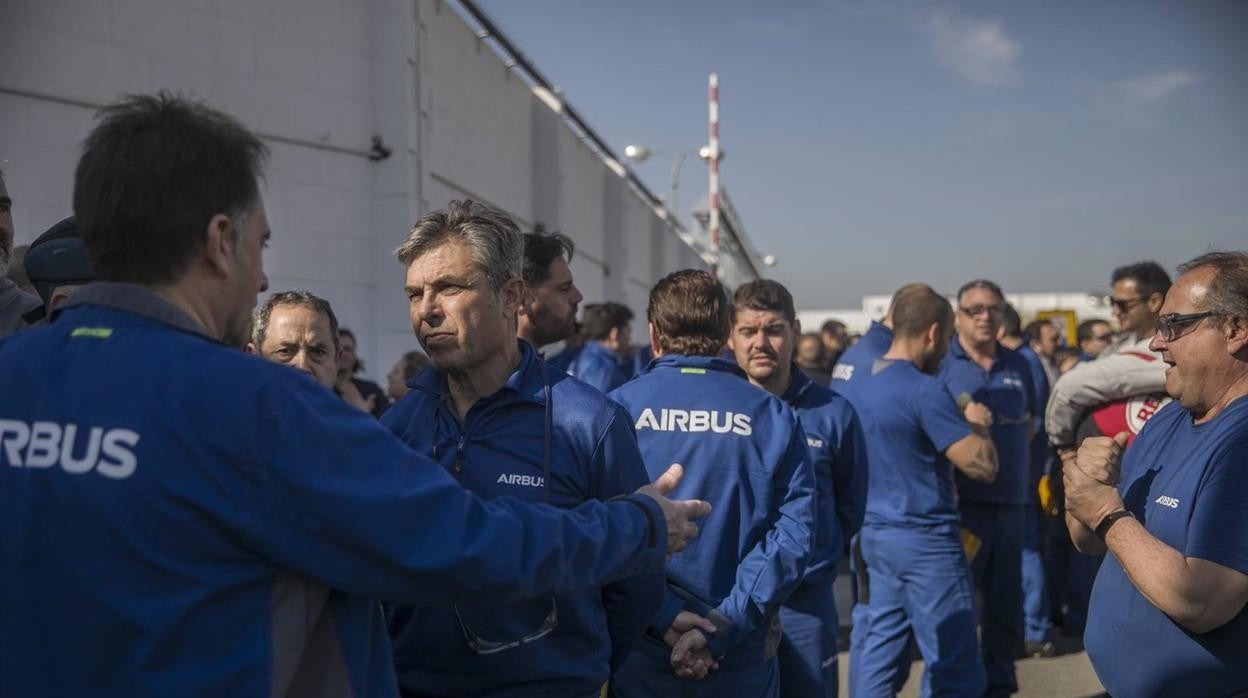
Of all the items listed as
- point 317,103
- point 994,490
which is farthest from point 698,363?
point 317,103

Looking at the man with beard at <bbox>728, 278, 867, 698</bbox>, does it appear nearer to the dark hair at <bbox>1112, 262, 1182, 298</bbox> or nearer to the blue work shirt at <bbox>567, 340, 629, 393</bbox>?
the dark hair at <bbox>1112, 262, 1182, 298</bbox>

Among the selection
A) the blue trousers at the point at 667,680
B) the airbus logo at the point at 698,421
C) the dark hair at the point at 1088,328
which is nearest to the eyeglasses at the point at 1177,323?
the airbus logo at the point at 698,421

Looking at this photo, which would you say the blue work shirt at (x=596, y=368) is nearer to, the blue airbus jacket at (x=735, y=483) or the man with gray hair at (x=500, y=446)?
the blue airbus jacket at (x=735, y=483)

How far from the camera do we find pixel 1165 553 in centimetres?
239

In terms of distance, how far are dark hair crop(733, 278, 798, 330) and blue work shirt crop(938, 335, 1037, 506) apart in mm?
1806

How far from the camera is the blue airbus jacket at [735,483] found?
316 centimetres

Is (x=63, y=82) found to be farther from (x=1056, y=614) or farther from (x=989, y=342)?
(x=1056, y=614)

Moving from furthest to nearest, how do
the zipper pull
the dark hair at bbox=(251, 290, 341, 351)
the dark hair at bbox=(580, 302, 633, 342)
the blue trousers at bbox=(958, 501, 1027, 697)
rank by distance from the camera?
the dark hair at bbox=(580, 302, 633, 342) → the blue trousers at bbox=(958, 501, 1027, 697) → the dark hair at bbox=(251, 290, 341, 351) → the zipper pull

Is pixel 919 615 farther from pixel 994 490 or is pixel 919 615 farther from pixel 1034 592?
pixel 1034 592

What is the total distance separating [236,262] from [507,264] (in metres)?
1.02

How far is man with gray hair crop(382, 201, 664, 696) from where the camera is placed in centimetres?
220

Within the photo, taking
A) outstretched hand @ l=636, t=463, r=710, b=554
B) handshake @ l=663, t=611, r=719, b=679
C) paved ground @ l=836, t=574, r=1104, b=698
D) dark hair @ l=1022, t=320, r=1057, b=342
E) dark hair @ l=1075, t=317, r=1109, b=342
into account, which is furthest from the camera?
dark hair @ l=1022, t=320, r=1057, b=342

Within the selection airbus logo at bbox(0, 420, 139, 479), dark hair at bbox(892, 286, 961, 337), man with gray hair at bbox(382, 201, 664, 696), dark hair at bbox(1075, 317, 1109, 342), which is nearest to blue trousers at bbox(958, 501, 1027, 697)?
dark hair at bbox(892, 286, 961, 337)

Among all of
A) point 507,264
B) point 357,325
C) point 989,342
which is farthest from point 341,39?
point 507,264
